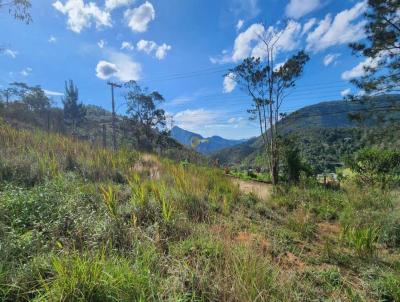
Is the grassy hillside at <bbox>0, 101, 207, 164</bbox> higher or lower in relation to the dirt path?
higher

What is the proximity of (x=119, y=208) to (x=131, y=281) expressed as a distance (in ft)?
6.13

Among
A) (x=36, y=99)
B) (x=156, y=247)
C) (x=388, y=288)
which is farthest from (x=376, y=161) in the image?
(x=36, y=99)

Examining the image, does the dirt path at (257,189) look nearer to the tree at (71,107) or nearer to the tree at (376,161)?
the tree at (376,161)

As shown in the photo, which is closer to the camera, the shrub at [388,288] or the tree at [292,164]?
the shrub at [388,288]

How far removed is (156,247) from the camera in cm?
285

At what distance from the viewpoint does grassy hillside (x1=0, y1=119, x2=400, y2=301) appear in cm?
203

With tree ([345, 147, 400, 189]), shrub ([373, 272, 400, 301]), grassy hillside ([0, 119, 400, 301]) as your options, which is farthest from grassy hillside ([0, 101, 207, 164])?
shrub ([373, 272, 400, 301])

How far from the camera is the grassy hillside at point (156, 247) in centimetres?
203

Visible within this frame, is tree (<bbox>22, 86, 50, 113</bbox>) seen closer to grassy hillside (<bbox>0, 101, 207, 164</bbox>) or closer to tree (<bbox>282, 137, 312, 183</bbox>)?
grassy hillside (<bbox>0, 101, 207, 164</bbox>)

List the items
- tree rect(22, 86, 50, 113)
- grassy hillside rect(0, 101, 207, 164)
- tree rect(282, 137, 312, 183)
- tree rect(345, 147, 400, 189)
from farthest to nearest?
tree rect(22, 86, 50, 113)
grassy hillside rect(0, 101, 207, 164)
tree rect(345, 147, 400, 189)
tree rect(282, 137, 312, 183)

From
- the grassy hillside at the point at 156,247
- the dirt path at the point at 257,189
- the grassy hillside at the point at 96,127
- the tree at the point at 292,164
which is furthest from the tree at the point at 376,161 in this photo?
the grassy hillside at the point at 156,247

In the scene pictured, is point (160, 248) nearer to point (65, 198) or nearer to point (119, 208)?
point (119, 208)

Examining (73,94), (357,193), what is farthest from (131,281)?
(73,94)

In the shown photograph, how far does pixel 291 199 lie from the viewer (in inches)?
309
